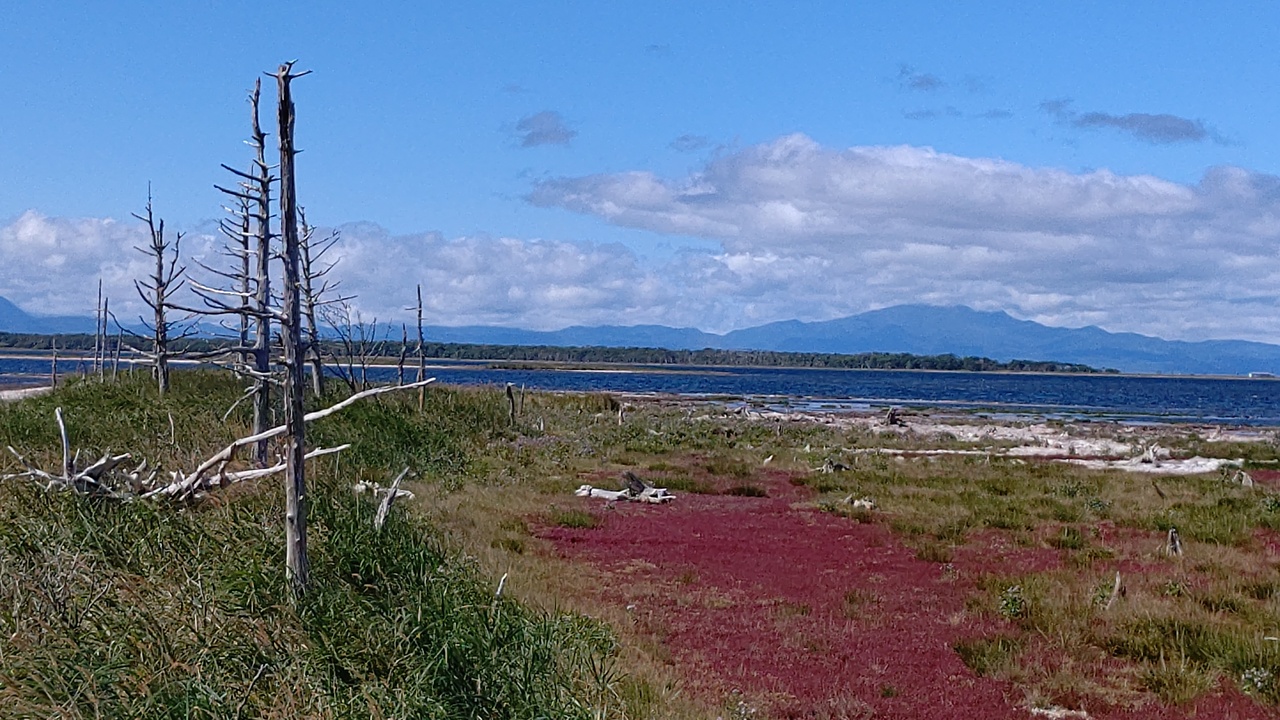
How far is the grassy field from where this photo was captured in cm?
547

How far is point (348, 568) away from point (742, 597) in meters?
6.04

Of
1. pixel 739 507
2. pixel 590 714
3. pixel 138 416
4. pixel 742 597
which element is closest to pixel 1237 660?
pixel 742 597

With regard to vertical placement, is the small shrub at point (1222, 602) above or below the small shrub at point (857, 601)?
above

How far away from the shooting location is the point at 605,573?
12.8m

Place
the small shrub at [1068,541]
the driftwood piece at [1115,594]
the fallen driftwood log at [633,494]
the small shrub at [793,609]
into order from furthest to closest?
1. the fallen driftwood log at [633,494]
2. the small shrub at [1068,541]
3. the driftwood piece at [1115,594]
4. the small shrub at [793,609]

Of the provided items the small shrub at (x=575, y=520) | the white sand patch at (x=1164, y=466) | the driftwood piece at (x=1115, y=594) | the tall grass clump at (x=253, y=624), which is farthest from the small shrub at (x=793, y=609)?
the white sand patch at (x=1164, y=466)

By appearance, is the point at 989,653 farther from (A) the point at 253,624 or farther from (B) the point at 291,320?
(B) the point at 291,320

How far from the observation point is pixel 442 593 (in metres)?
6.75

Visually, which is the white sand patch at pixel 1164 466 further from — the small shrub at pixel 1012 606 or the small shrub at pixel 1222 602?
the small shrub at pixel 1012 606

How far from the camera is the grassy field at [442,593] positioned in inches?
215

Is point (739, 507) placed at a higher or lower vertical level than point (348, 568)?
lower

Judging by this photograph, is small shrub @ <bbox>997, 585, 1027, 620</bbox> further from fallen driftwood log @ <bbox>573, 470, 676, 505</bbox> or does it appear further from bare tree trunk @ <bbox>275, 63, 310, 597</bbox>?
fallen driftwood log @ <bbox>573, 470, 676, 505</bbox>

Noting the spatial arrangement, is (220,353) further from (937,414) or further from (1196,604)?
(937,414)

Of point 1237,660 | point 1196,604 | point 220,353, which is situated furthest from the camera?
point 1196,604
